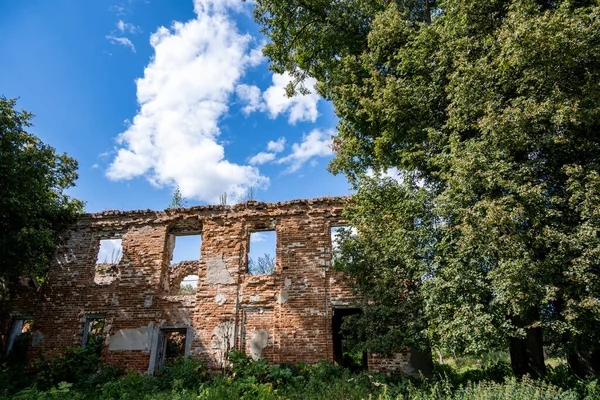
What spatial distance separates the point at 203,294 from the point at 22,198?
237 inches

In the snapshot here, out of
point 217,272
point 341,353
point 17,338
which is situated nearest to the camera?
point 217,272

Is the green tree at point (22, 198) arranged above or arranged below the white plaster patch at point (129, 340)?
above

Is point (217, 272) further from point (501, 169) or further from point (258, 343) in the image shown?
point (501, 169)

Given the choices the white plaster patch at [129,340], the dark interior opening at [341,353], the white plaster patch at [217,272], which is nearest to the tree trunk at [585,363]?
the dark interior opening at [341,353]

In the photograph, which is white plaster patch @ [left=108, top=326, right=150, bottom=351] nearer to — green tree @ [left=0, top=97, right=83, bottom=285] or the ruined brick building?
the ruined brick building

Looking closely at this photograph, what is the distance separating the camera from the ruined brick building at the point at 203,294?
433 inches

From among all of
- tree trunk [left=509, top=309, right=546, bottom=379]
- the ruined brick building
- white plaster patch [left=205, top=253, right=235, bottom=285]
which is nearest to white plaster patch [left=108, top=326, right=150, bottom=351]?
the ruined brick building

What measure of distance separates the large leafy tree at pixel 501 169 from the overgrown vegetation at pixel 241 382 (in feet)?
3.15

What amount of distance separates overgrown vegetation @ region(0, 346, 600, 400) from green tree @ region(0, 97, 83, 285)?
3.12 m

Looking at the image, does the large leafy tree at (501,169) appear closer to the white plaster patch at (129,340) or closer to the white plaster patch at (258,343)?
the white plaster patch at (258,343)

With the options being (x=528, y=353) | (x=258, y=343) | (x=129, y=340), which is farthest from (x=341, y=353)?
(x=129, y=340)

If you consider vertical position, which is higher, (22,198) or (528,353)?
(22,198)

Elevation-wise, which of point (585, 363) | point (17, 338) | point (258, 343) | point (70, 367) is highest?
point (17, 338)

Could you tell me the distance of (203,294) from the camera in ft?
38.4
